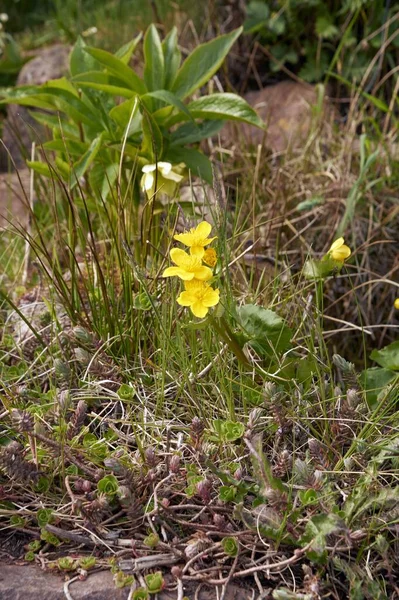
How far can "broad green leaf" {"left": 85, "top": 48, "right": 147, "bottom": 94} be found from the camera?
6.09ft

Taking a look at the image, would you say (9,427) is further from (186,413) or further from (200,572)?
(200,572)

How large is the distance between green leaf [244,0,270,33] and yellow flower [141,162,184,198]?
5.31 feet

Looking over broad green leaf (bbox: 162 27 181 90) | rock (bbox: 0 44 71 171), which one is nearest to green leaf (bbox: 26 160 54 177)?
broad green leaf (bbox: 162 27 181 90)

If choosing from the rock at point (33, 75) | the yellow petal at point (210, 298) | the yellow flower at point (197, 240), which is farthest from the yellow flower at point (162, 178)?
the rock at point (33, 75)

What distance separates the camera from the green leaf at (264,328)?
1460 mm

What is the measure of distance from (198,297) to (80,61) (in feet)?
3.68

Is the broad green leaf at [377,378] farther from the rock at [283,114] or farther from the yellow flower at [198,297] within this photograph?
the rock at [283,114]

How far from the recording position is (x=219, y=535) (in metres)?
1.21

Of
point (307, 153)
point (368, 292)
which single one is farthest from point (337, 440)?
point (307, 153)

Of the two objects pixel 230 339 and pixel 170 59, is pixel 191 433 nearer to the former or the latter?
pixel 230 339

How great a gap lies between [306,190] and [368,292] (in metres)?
0.47

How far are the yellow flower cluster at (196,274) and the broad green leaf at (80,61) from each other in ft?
3.20

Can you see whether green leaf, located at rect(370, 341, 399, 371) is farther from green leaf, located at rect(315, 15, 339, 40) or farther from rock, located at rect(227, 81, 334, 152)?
green leaf, located at rect(315, 15, 339, 40)

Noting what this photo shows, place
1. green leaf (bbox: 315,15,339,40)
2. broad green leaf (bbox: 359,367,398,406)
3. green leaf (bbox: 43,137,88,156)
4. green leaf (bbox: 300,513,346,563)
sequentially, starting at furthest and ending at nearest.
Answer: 1. green leaf (bbox: 315,15,339,40)
2. green leaf (bbox: 43,137,88,156)
3. broad green leaf (bbox: 359,367,398,406)
4. green leaf (bbox: 300,513,346,563)
